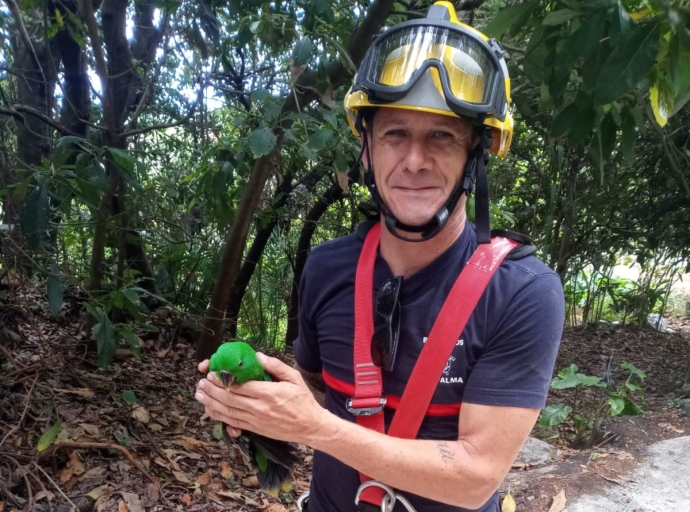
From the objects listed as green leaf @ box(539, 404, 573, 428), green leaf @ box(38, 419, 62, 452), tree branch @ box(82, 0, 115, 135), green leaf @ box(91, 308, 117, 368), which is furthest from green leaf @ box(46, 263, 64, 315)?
→ green leaf @ box(539, 404, 573, 428)

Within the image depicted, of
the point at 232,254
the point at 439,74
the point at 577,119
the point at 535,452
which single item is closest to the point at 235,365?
the point at 439,74

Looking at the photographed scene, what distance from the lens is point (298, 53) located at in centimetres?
271

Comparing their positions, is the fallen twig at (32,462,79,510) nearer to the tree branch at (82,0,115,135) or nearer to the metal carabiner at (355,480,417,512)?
the metal carabiner at (355,480,417,512)

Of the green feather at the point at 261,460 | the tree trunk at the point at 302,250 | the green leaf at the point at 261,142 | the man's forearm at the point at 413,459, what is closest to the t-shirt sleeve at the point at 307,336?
the green feather at the point at 261,460

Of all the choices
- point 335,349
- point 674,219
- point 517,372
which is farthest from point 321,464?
point 674,219

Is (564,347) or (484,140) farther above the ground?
(484,140)

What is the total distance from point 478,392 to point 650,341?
879 cm

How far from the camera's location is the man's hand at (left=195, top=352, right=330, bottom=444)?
4.19 ft

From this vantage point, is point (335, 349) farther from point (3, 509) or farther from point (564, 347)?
point (564, 347)

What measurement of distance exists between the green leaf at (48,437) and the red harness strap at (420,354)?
88.0 inches

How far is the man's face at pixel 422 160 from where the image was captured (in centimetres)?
155

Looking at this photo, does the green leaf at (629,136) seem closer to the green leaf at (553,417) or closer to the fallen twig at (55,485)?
the green leaf at (553,417)

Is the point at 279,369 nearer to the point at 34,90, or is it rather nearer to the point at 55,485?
the point at 55,485

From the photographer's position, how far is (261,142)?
2.77 metres
